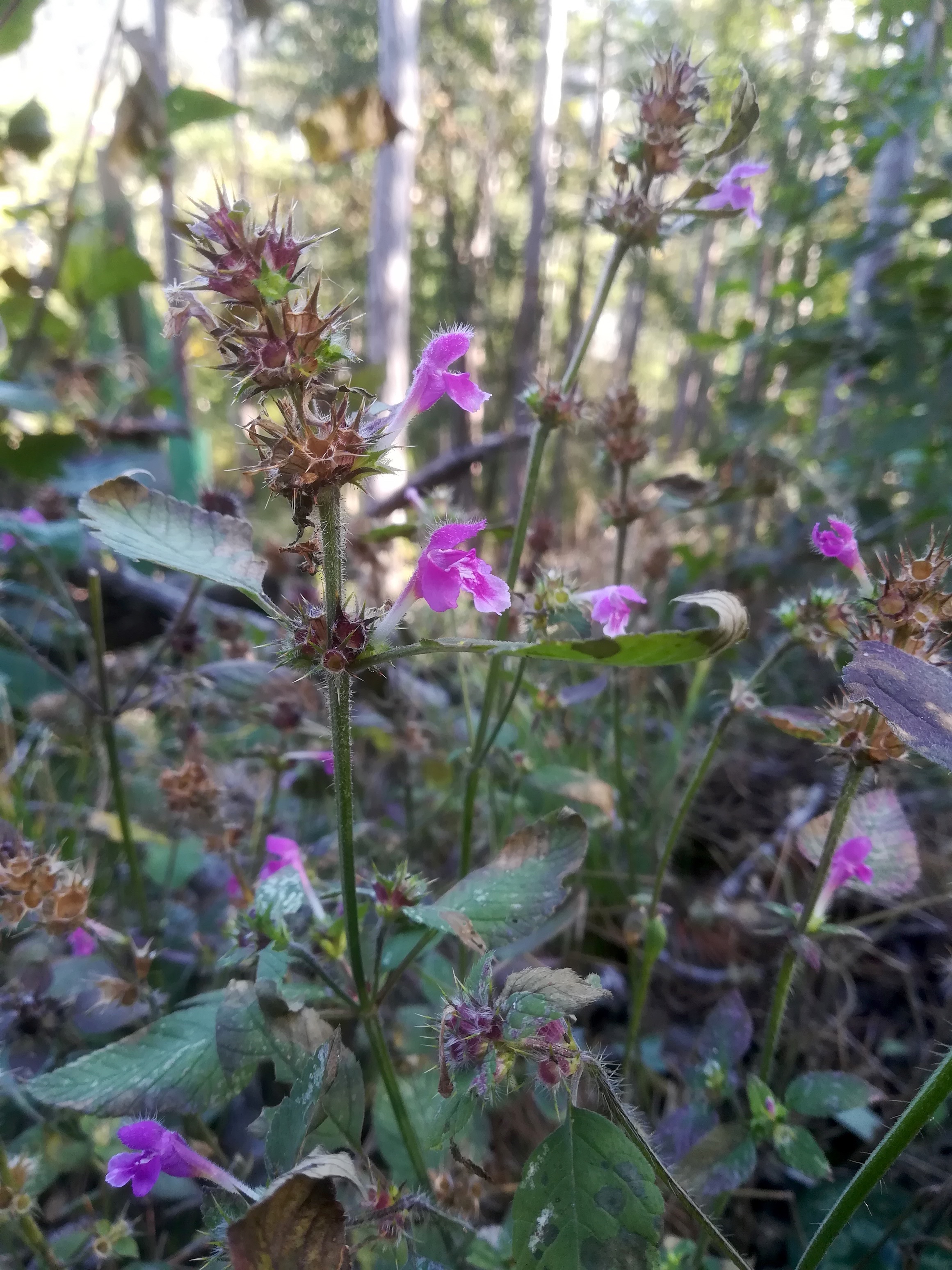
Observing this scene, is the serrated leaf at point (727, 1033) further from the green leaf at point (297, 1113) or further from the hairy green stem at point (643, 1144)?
the green leaf at point (297, 1113)

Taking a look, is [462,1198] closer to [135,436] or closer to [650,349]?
[135,436]

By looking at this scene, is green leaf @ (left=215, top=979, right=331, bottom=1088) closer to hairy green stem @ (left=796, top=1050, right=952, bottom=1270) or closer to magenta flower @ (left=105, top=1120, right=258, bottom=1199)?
magenta flower @ (left=105, top=1120, right=258, bottom=1199)

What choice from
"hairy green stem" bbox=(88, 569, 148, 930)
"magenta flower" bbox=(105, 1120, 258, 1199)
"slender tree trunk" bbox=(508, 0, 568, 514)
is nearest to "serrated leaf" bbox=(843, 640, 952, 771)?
"magenta flower" bbox=(105, 1120, 258, 1199)

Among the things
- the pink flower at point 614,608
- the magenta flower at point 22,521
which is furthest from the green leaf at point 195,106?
the pink flower at point 614,608

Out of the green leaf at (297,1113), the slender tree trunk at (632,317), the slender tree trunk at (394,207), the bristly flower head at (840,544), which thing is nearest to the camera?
the green leaf at (297,1113)

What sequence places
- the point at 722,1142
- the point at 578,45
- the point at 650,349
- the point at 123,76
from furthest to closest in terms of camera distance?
the point at 650,349 < the point at 578,45 < the point at 123,76 < the point at 722,1142

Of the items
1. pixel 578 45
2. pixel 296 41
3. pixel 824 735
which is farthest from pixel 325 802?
pixel 578 45
